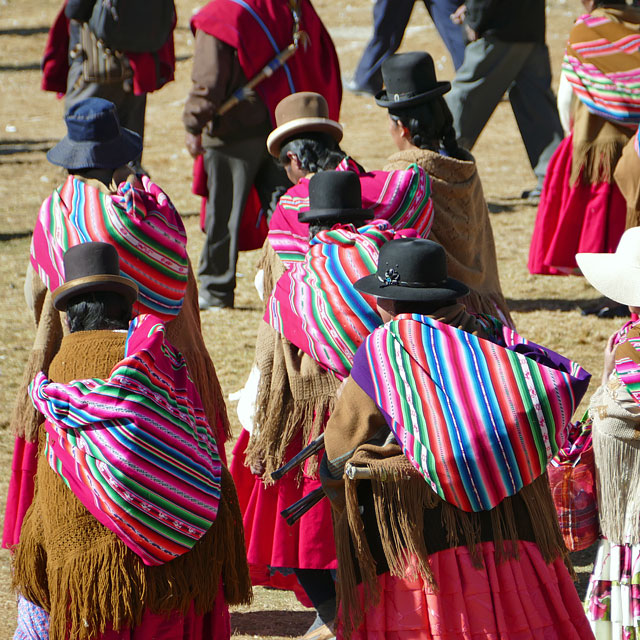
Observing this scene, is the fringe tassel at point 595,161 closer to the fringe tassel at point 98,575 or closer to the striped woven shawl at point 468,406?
the striped woven shawl at point 468,406

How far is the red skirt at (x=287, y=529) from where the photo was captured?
407 centimetres

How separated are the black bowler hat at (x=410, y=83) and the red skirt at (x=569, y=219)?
2.82 metres

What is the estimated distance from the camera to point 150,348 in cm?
313

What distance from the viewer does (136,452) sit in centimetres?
308

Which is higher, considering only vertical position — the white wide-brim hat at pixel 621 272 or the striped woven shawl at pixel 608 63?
the white wide-brim hat at pixel 621 272

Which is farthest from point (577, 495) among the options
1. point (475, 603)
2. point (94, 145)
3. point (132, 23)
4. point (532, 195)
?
point (532, 195)

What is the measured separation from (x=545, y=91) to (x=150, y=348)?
25.2 ft

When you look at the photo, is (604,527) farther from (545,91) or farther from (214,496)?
(545,91)

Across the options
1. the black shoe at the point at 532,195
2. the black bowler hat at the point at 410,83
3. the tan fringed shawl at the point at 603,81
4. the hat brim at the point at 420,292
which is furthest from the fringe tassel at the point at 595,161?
the hat brim at the point at 420,292

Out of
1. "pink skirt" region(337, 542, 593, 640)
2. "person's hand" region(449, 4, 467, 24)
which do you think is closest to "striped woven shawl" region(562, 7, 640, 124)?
"person's hand" region(449, 4, 467, 24)

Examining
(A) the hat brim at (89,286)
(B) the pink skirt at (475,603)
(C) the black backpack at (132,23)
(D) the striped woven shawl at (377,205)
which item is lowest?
(C) the black backpack at (132,23)

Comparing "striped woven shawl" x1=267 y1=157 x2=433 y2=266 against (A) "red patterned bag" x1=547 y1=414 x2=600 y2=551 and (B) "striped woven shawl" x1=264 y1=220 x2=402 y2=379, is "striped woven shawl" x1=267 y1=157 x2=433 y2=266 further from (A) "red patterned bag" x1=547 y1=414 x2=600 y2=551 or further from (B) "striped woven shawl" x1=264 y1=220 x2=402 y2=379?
(A) "red patterned bag" x1=547 y1=414 x2=600 y2=551

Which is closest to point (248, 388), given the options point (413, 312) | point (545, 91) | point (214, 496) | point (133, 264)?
point (133, 264)

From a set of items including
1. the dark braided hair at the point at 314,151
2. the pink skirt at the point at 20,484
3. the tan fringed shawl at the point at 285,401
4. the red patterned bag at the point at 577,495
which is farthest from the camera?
the dark braided hair at the point at 314,151
